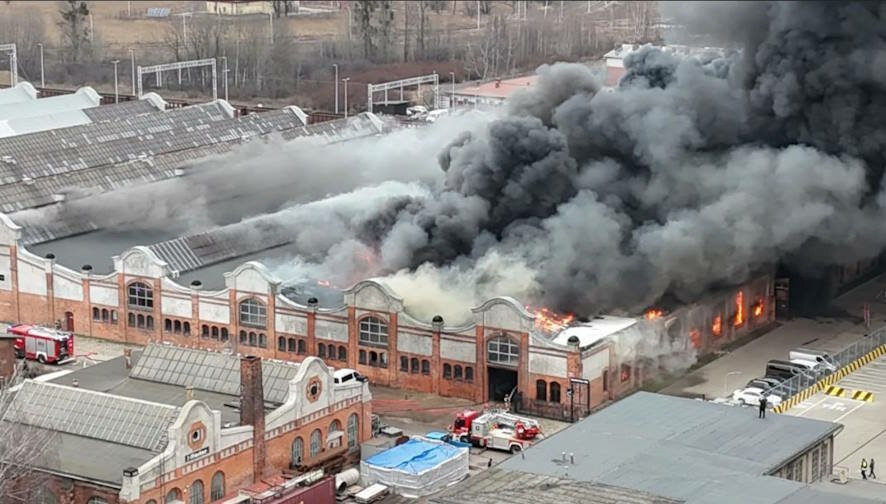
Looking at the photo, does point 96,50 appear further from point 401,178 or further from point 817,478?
point 817,478

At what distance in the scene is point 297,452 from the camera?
1965 inches

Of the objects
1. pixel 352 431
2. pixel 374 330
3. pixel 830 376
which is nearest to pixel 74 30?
pixel 374 330

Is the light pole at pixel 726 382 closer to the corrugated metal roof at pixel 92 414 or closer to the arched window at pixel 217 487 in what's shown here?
the arched window at pixel 217 487

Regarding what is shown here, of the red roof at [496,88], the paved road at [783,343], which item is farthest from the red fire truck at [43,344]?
the red roof at [496,88]

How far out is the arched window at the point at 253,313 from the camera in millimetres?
62375

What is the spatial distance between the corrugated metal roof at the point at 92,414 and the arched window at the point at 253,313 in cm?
1423

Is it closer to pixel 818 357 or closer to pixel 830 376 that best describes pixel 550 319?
pixel 818 357

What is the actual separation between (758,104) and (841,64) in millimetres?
3926

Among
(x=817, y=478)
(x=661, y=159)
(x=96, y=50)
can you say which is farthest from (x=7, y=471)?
(x=96, y=50)

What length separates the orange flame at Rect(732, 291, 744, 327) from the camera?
65875mm

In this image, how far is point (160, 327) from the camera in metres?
64.7

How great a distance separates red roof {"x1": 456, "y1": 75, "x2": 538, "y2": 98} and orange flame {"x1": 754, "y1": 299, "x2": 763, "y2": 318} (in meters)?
48.3

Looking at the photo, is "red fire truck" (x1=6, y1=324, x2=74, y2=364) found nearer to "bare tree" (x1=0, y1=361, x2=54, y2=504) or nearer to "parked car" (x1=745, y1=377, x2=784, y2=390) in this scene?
"bare tree" (x1=0, y1=361, x2=54, y2=504)

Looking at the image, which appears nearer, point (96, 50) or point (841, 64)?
point (841, 64)
